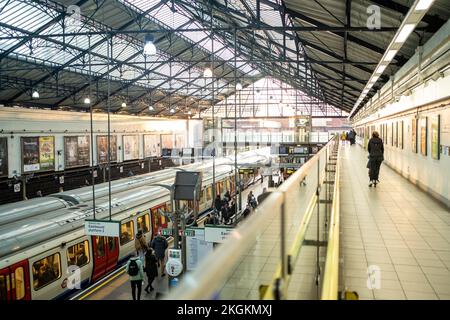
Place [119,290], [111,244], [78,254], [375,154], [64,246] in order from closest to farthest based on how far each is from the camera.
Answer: [64,246], [78,254], [119,290], [375,154], [111,244]

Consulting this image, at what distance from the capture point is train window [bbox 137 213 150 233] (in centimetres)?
1308

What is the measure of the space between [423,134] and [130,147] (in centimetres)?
2183

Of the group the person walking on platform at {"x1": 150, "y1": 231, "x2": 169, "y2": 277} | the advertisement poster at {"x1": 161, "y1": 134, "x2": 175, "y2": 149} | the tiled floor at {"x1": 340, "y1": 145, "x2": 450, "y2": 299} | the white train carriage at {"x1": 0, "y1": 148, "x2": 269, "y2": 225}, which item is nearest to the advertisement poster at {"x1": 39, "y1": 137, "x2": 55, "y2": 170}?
the white train carriage at {"x1": 0, "y1": 148, "x2": 269, "y2": 225}

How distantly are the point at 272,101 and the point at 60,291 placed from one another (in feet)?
138

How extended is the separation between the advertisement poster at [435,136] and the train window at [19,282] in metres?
9.48

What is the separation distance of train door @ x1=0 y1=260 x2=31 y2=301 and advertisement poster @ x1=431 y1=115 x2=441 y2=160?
9402 mm

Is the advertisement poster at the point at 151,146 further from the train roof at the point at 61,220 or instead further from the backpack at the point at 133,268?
the backpack at the point at 133,268

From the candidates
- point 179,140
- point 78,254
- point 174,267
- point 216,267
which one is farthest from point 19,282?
point 179,140

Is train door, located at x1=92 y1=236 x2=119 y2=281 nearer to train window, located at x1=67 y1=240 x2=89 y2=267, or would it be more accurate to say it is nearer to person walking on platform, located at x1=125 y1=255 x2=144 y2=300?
train window, located at x1=67 y1=240 x2=89 y2=267

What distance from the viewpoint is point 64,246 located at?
31.0 ft

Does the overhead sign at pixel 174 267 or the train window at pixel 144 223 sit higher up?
the train window at pixel 144 223

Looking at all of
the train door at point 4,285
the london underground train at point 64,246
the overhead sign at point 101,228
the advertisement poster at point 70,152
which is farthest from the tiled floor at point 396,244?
the advertisement poster at point 70,152

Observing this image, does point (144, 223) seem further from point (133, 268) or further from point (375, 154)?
point (375, 154)

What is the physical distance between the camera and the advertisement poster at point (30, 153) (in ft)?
63.6
